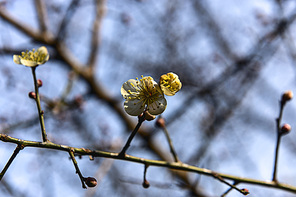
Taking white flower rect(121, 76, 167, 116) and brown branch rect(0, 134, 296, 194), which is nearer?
brown branch rect(0, 134, 296, 194)

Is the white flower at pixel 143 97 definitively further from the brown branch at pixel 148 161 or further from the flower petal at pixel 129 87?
the brown branch at pixel 148 161

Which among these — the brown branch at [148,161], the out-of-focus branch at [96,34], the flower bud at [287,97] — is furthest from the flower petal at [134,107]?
the out-of-focus branch at [96,34]

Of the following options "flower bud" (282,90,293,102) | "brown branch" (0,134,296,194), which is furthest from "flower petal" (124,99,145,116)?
"flower bud" (282,90,293,102)

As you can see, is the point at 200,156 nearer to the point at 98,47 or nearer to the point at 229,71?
the point at 229,71

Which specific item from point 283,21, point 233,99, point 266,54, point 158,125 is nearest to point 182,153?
point 233,99

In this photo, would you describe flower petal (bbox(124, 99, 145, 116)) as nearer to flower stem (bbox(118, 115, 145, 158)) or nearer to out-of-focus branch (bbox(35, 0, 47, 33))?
flower stem (bbox(118, 115, 145, 158))

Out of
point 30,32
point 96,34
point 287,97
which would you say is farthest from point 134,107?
point 30,32

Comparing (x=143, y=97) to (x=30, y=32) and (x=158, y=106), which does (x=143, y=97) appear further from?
(x=30, y=32)
